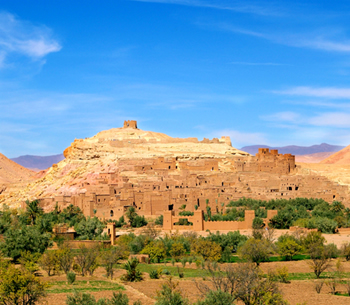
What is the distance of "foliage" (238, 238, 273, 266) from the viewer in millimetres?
33969

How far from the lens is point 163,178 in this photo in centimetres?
5800

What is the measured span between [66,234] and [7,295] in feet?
69.0

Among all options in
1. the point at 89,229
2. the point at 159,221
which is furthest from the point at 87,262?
the point at 159,221

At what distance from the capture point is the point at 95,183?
59938mm

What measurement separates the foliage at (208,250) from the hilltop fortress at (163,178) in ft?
42.8

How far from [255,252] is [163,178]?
81.3 feet

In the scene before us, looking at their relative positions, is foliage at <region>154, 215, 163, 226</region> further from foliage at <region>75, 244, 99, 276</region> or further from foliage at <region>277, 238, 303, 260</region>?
foliage at <region>75, 244, 99, 276</region>

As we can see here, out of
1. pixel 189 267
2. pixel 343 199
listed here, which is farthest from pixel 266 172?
pixel 189 267

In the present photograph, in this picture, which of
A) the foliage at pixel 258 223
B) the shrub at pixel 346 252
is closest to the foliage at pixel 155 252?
the shrub at pixel 346 252

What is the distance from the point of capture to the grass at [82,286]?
25125mm

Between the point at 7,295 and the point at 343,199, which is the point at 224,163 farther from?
the point at 7,295

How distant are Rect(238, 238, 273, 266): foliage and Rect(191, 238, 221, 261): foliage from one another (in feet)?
4.56

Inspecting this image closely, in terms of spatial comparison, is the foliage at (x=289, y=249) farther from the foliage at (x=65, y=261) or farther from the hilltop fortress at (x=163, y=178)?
the hilltop fortress at (x=163, y=178)

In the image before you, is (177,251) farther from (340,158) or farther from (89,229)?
(340,158)
